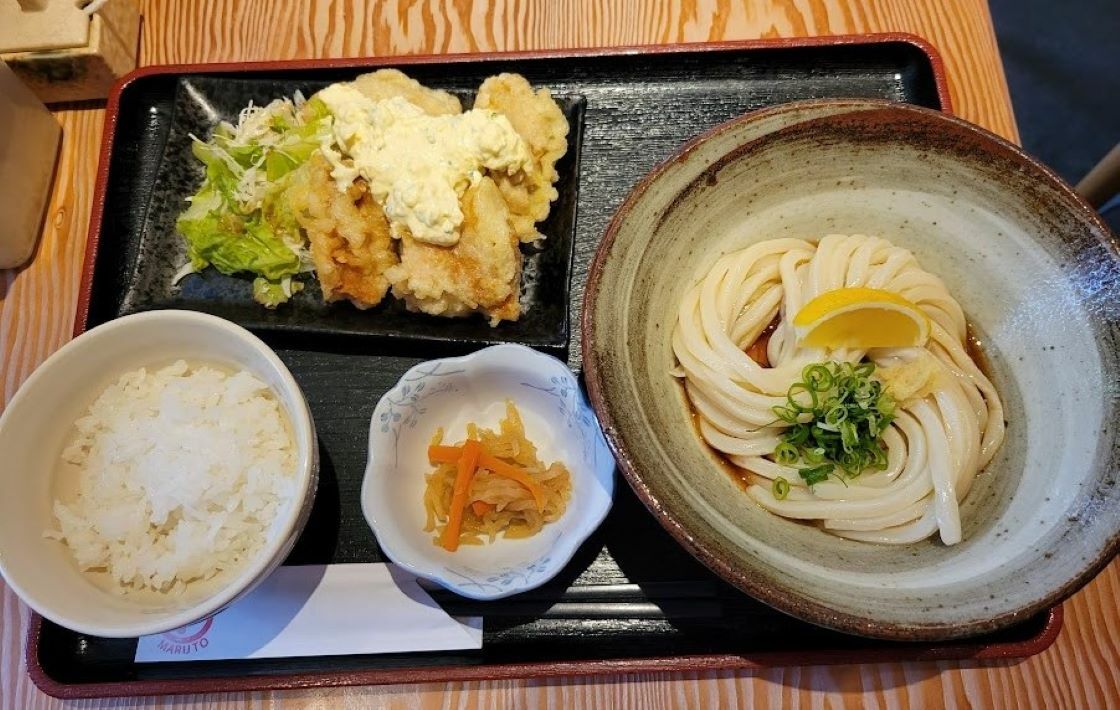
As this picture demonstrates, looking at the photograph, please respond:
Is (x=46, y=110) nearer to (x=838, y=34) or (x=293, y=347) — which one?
(x=293, y=347)

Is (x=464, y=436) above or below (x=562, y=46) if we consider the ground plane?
below

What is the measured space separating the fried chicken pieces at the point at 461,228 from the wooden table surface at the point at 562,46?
371 millimetres

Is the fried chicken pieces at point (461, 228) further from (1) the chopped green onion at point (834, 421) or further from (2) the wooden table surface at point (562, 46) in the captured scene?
(1) the chopped green onion at point (834, 421)

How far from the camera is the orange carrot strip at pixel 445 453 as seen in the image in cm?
185

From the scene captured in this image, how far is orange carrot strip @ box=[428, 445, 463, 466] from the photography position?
1852 millimetres

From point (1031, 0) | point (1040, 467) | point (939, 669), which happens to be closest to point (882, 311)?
point (1040, 467)

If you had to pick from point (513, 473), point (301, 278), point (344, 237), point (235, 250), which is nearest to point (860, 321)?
point (513, 473)

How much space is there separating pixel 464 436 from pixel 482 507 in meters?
0.24

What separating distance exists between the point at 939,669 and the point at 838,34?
189cm

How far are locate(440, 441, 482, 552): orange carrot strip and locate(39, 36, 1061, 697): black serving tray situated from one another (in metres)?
0.13

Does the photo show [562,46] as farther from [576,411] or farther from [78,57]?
[78,57]

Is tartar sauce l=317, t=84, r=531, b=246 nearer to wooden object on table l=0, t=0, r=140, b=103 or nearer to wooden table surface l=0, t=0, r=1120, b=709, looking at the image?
wooden table surface l=0, t=0, r=1120, b=709

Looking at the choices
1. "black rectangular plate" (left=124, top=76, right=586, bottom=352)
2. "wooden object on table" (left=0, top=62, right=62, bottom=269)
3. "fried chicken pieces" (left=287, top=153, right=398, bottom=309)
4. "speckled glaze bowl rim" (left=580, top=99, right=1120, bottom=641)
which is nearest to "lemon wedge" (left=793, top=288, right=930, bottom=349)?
"speckled glaze bowl rim" (left=580, top=99, right=1120, bottom=641)

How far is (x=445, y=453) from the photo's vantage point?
186cm
